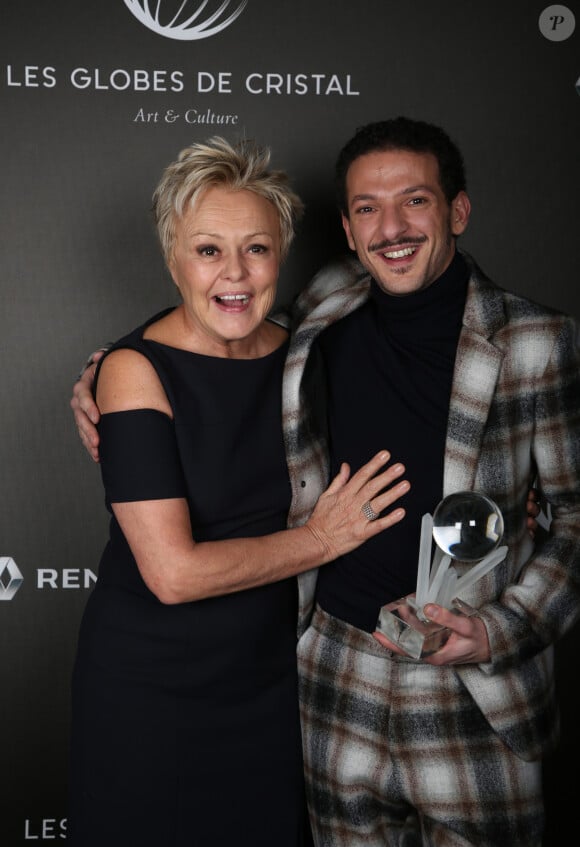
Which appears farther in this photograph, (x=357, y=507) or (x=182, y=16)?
(x=182, y=16)

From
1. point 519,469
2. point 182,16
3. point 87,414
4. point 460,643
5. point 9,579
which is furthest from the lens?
point 9,579

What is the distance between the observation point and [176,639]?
1.69 m

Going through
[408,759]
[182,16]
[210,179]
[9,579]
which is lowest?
[408,759]

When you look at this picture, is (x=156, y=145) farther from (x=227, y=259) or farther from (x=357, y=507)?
(x=357, y=507)

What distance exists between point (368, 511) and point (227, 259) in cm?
52

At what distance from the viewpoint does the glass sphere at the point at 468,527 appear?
57.2 inches

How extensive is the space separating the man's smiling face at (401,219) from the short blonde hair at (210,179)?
0.48 ft

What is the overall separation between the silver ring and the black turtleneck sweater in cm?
4

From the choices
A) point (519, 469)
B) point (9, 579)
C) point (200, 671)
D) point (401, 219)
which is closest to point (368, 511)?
point (519, 469)

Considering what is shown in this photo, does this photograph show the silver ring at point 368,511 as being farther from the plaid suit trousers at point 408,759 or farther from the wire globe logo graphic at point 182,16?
the wire globe logo graphic at point 182,16

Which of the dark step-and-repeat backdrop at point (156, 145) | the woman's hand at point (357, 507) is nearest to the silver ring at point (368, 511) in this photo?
the woman's hand at point (357, 507)

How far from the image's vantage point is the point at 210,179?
1.65m

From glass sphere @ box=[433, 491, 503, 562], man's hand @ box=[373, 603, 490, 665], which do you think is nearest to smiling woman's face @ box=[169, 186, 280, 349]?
glass sphere @ box=[433, 491, 503, 562]

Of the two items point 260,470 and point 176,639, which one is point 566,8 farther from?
point 176,639
